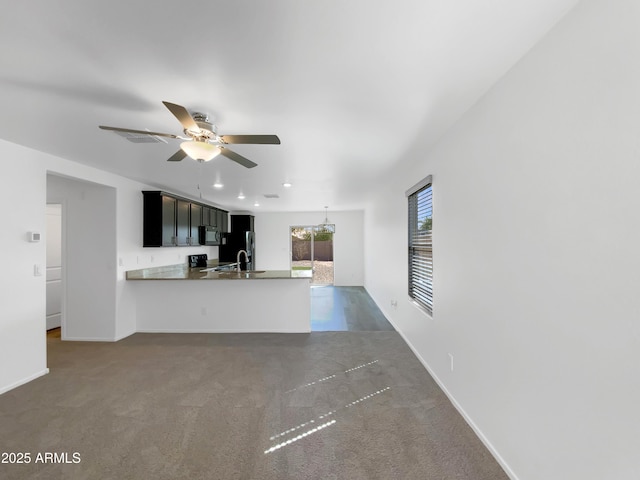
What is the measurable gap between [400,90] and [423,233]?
199 cm

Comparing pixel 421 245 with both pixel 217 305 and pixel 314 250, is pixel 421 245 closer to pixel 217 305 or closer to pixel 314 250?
pixel 217 305

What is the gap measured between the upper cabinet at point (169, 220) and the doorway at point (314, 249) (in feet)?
11.1

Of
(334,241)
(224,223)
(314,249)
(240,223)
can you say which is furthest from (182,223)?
(334,241)

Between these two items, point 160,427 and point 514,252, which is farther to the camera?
point 160,427

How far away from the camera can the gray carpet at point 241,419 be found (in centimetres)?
185

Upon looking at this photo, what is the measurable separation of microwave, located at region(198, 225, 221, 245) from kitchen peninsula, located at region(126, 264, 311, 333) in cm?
169

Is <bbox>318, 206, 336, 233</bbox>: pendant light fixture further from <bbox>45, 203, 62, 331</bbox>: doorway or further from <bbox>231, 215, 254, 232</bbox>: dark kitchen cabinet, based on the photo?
<bbox>45, 203, 62, 331</bbox>: doorway

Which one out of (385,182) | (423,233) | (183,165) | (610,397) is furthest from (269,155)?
(610,397)

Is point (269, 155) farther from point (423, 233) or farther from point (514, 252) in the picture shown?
point (514, 252)

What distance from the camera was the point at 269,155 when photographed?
3.25 m

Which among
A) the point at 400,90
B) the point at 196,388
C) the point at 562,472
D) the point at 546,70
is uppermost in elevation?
the point at 400,90

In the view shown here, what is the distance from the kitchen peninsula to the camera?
4.60 m

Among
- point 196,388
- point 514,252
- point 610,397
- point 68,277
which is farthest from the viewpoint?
point 68,277

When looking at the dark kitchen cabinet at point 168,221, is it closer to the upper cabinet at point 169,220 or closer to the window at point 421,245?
the upper cabinet at point 169,220
